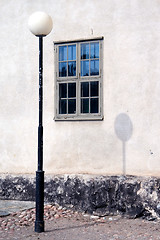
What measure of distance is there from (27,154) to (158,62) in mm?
3444

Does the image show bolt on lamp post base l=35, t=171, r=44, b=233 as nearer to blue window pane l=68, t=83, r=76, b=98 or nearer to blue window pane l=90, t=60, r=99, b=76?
blue window pane l=68, t=83, r=76, b=98

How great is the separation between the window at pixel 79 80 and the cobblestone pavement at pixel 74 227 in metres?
2.03

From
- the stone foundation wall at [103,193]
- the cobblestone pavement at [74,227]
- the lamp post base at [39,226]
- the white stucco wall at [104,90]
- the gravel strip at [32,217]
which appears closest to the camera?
the cobblestone pavement at [74,227]

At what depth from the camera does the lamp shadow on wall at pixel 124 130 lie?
7996mm

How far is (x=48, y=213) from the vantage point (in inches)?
307

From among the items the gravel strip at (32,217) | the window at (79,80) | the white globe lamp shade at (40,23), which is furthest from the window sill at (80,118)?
the white globe lamp shade at (40,23)

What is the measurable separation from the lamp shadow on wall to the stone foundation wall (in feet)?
1.46

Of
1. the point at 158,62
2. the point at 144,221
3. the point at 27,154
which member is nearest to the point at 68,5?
the point at 158,62

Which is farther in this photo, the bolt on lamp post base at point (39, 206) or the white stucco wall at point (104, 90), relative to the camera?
the white stucco wall at point (104, 90)

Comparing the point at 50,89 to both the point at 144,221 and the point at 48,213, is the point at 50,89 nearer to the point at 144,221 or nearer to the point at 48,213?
the point at 48,213

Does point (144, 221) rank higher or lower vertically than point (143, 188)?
lower

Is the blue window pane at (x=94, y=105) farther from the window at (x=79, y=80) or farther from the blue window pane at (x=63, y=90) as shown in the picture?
the blue window pane at (x=63, y=90)

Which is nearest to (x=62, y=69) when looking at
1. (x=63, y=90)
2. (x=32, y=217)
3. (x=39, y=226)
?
(x=63, y=90)

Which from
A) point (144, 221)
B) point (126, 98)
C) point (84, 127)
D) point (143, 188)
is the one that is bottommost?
point (144, 221)
